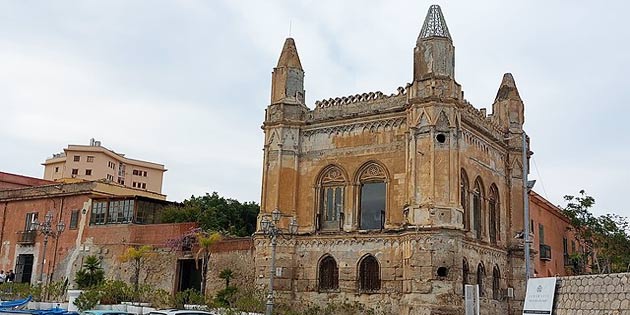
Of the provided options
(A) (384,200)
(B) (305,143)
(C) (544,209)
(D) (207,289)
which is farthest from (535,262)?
(D) (207,289)

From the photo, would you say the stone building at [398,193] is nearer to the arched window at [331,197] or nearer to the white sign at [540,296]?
the arched window at [331,197]

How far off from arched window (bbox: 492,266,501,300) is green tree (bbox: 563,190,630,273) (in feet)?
32.3

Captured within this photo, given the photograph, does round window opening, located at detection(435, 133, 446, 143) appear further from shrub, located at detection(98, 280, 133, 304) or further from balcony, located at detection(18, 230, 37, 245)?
balcony, located at detection(18, 230, 37, 245)

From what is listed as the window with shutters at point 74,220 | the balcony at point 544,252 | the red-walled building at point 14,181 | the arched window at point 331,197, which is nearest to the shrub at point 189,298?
the arched window at point 331,197

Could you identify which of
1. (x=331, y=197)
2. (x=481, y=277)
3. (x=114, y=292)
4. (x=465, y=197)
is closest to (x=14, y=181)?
(x=114, y=292)

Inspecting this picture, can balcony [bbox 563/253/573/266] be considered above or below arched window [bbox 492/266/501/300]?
above

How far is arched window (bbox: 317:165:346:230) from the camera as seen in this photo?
28.1m

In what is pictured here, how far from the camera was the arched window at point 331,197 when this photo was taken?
Result: 92.3 feet

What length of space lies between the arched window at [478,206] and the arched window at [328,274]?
19.8 ft

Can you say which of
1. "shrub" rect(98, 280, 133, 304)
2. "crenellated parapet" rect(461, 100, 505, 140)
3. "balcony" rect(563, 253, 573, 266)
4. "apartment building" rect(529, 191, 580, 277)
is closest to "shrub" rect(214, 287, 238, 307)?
"shrub" rect(98, 280, 133, 304)

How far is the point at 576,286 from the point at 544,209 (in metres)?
22.4

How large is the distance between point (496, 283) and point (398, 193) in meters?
6.48

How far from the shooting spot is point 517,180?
31406mm

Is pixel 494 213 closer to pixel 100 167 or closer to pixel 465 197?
pixel 465 197
